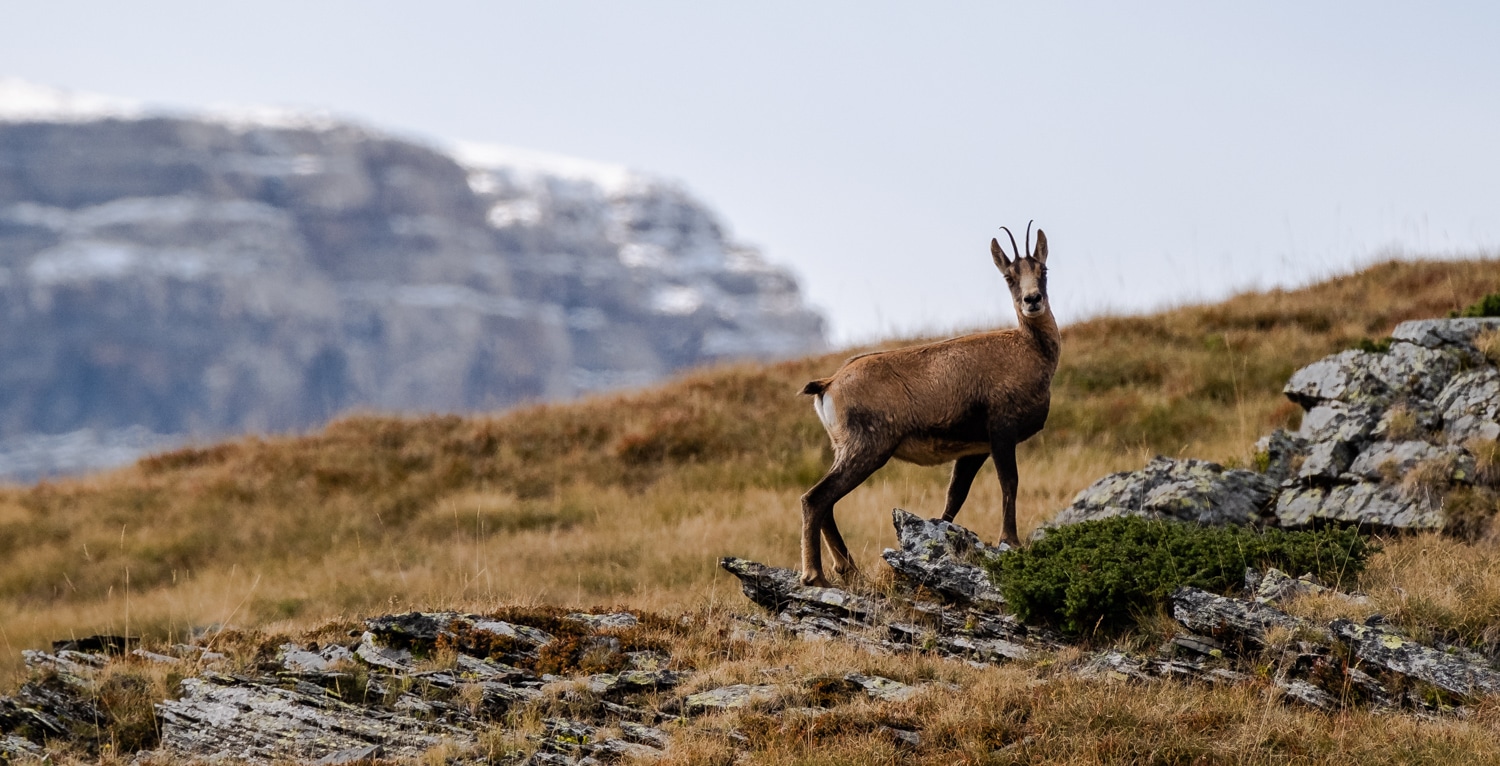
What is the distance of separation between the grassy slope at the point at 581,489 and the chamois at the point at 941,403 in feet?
5.52

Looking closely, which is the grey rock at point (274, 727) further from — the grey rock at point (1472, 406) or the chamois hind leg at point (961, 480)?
the grey rock at point (1472, 406)

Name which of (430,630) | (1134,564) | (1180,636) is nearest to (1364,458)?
(1134,564)

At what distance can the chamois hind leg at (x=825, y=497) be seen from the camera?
381 inches

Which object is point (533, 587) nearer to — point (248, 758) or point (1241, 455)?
point (248, 758)

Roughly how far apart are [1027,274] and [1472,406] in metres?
5.52

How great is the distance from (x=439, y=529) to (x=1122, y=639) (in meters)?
11.4

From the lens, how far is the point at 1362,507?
451 inches

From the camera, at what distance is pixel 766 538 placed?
570 inches

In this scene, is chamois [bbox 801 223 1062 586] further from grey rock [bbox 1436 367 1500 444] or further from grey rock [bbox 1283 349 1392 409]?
grey rock [bbox 1436 367 1500 444]

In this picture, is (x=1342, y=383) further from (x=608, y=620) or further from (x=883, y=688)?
(x=608, y=620)

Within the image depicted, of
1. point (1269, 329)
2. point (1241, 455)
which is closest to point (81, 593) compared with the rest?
point (1241, 455)

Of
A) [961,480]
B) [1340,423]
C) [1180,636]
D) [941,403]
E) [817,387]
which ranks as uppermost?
[817,387]

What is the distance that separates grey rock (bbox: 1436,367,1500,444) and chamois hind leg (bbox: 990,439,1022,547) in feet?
16.2

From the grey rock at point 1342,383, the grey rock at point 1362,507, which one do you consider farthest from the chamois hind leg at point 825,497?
the grey rock at point 1342,383
